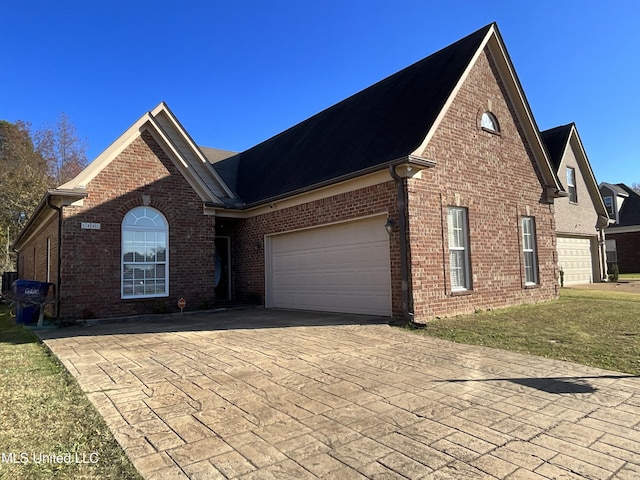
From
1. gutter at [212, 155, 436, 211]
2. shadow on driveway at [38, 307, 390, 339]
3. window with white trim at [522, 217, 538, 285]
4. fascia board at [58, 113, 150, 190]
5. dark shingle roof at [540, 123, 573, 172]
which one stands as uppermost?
dark shingle roof at [540, 123, 573, 172]

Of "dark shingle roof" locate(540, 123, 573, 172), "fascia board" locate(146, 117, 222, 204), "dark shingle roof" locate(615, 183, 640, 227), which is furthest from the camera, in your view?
"dark shingle roof" locate(615, 183, 640, 227)

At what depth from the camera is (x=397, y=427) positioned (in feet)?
11.8

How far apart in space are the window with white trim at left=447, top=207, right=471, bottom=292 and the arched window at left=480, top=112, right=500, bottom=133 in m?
2.68

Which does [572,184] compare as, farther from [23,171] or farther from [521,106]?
[23,171]

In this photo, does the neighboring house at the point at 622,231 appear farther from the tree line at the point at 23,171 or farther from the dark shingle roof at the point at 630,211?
the tree line at the point at 23,171

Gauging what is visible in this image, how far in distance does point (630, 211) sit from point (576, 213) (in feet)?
42.2

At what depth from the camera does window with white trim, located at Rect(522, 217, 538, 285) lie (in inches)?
495

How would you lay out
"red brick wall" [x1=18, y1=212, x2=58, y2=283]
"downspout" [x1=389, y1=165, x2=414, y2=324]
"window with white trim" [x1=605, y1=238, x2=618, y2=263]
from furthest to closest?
"window with white trim" [x1=605, y1=238, x2=618, y2=263], "red brick wall" [x1=18, y1=212, x2=58, y2=283], "downspout" [x1=389, y1=165, x2=414, y2=324]

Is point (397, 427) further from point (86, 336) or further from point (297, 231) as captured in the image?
point (297, 231)

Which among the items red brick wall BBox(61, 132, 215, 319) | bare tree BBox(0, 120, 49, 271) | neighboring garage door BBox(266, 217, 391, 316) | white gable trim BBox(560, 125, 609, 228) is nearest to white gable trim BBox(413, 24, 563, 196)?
neighboring garage door BBox(266, 217, 391, 316)

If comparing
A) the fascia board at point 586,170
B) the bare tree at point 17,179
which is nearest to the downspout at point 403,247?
the fascia board at point 586,170

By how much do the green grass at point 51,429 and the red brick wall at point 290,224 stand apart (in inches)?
255

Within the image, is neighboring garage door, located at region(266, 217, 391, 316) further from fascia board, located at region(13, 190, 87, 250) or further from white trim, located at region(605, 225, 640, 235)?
white trim, located at region(605, 225, 640, 235)

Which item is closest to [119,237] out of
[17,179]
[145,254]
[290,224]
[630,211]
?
[145,254]
